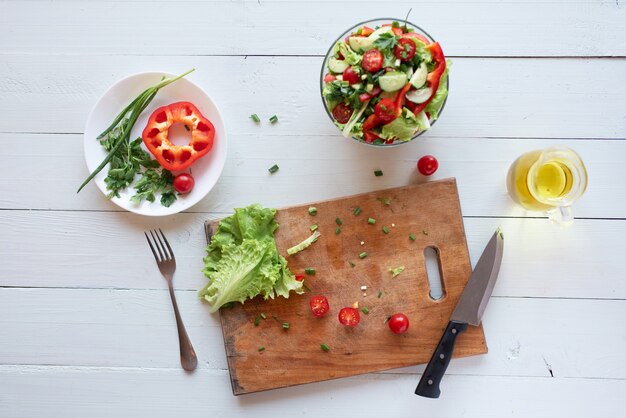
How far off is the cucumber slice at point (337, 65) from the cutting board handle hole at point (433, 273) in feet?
2.50

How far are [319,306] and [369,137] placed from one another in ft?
2.06

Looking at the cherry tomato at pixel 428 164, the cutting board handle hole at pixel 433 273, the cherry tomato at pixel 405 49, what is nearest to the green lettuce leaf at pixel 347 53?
the cherry tomato at pixel 405 49

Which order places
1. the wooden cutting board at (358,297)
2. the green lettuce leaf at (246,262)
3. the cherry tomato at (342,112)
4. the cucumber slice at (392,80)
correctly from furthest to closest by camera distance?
the wooden cutting board at (358,297), the green lettuce leaf at (246,262), the cherry tomato at (342,112), the cucumber slice at (392,80)

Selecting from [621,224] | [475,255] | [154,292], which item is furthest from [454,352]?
[154,292]

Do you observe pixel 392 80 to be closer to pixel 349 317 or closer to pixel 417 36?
pixel 417 36

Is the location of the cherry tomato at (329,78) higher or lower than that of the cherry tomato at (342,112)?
higher

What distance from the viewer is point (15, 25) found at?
84.9 inches

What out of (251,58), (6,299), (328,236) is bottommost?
(6,299)

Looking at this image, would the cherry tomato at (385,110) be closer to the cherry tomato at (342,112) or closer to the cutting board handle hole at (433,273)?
the cherry tomato at (342,112)

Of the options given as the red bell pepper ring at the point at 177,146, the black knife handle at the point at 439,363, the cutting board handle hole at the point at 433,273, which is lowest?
the black knife handle at the point at 439,363

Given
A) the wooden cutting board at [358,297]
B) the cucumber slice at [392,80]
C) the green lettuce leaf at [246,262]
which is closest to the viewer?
the cucumber slice at [392,80]

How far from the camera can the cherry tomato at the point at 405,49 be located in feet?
5.46

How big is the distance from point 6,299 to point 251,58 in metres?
1.31

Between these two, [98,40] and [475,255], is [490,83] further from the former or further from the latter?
[98,40]
